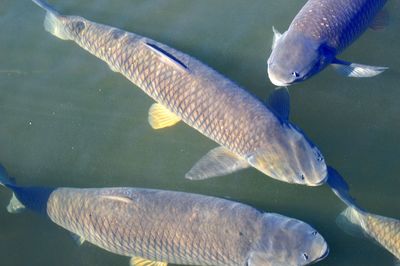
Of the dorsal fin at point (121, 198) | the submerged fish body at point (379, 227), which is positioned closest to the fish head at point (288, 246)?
the submerged fish body at point (379, 227)

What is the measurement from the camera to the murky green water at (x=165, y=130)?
521cm

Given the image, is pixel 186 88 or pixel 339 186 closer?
pixel 339 186

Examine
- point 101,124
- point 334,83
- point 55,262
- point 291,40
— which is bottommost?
point 55,262

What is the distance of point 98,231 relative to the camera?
465 centimetres

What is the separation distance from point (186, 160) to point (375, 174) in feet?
6.69

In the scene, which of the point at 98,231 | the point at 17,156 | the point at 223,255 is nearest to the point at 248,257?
the point at 223,255

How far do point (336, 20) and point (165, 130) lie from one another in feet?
7.33

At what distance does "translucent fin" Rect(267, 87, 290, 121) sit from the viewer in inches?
207

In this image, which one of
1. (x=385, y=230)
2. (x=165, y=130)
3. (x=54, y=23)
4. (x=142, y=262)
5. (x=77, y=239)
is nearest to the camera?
(x=385, y=230)

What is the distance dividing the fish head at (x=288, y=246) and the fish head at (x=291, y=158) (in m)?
0.48

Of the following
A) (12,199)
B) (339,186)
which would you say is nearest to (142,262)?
(12,199)

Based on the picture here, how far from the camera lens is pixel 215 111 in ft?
16.1

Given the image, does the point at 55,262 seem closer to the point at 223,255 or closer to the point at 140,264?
the point at 140,264

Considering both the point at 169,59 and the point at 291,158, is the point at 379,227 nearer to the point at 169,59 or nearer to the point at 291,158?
the point at 291,158
